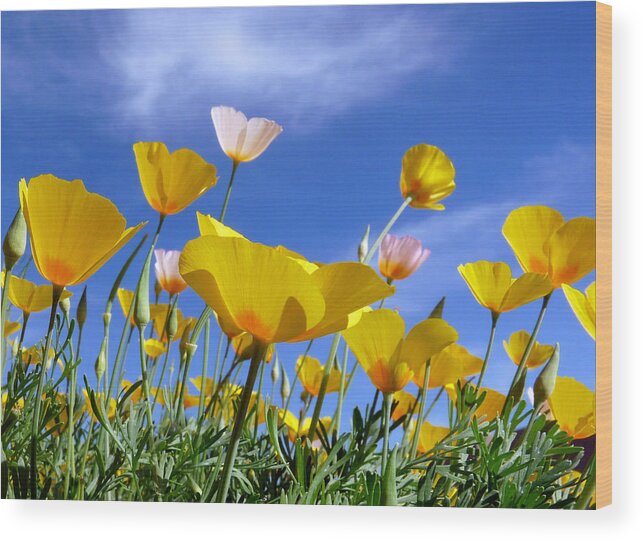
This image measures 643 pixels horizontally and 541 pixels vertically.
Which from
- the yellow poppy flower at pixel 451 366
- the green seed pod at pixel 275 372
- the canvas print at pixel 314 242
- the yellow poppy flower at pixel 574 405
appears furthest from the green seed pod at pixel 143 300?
the yellow poppy flower at pixel 574 405

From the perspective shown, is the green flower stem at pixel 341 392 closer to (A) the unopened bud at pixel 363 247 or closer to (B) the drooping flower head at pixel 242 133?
(A) the unopened bud at pixel 363 247

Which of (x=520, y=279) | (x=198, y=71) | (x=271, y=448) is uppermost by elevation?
(x=198, y=71)

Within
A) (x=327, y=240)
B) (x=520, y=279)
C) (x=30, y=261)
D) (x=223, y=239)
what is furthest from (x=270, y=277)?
(x=30, y=261)

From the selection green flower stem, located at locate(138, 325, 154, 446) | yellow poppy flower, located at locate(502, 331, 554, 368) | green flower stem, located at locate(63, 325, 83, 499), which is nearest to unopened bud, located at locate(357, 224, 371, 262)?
yellow poppy flower, located at locate(502, 331, 554, 368)

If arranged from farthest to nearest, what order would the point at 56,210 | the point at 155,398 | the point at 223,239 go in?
the point at 155,398, the point at 56,210, the point at 223,239

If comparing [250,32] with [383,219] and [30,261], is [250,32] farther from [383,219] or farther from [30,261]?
[30,261]

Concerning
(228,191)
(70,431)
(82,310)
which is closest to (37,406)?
(70,431)
